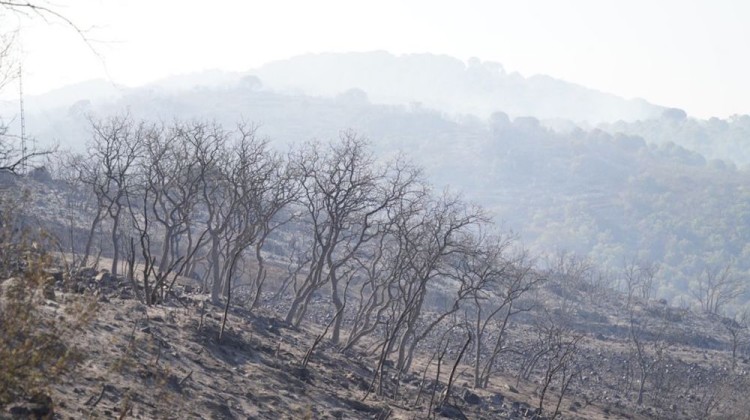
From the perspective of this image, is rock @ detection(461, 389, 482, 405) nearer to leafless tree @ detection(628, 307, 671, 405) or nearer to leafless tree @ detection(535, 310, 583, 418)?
leafless tree @ detection(535, 310, 583, 418)

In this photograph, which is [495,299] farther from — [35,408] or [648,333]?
[35,408]

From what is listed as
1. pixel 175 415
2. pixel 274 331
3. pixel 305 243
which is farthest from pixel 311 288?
pixel 305 243

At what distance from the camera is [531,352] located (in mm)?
48531

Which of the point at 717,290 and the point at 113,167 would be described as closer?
the point at 113,167

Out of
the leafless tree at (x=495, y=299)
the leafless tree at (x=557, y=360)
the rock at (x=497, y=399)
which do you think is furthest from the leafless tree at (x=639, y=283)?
the rock at (x=497, y=399)

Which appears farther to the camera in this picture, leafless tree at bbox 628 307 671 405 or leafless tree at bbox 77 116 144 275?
leafless tree at bbox 628 307 671 405

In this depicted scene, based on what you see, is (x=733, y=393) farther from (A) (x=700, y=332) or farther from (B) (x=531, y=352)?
(A) (x=700, y=332)

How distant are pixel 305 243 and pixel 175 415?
63911 millimetres

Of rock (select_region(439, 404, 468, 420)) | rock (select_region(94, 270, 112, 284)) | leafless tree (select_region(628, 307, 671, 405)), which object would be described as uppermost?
rock (select_region(94, 270, 112, 284))

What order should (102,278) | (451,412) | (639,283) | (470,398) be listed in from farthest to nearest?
(639,283) → (470,398) → (102,278) → (451,412)

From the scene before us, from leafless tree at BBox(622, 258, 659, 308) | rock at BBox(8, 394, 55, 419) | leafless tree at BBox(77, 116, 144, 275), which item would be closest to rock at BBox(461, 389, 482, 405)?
leafless tree at BBox(77, 116, 144, 275)

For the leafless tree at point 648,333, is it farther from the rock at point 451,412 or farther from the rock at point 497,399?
the rock at point 451,412

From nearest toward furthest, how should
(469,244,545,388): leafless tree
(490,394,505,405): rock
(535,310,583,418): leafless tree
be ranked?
(535,310,583,418): leafless tree → (490,394,505,405): rock → (469,244,545,388): leafless tree

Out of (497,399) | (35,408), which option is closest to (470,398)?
(497,399)
